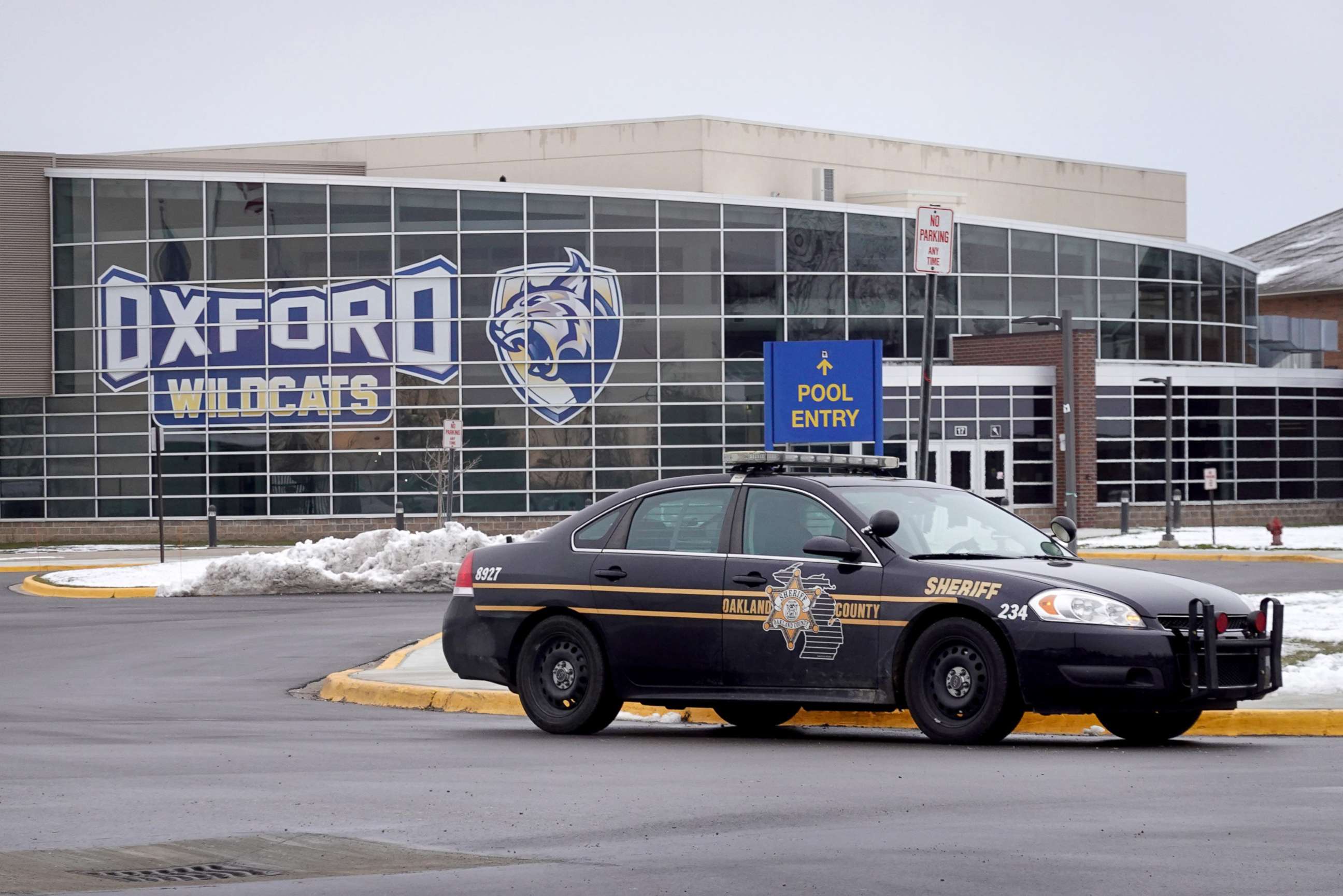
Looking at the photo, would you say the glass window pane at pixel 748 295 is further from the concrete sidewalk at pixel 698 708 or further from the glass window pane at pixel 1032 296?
the concrete sidewalk at pixel 698 708

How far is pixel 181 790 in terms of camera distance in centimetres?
890

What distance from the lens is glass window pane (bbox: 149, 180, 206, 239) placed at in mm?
49594

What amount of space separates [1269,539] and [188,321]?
2847 cm

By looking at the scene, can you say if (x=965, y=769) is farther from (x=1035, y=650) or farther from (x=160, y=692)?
(x=160, y=692)

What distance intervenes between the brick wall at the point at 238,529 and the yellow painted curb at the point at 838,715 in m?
33.7

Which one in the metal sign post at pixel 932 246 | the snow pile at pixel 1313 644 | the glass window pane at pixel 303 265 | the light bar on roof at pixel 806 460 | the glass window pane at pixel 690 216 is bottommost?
the snow pile at pixel 1313 644

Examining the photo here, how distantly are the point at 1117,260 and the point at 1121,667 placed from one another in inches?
1791

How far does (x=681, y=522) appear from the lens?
37.8ft

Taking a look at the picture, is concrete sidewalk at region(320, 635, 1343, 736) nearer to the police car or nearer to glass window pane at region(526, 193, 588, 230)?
the police car

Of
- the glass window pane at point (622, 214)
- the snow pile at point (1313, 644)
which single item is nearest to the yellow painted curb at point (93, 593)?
the snow pile at point (1313, 644)

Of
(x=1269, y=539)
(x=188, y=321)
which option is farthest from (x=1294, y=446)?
(x=188, y=321)

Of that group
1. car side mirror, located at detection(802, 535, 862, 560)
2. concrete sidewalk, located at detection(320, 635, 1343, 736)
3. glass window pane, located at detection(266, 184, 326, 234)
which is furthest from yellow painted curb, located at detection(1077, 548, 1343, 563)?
car side mirror, located at detection(802, 535, 862, 560)

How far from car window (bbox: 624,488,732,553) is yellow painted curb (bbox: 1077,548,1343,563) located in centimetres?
2442

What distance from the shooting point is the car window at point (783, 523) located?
11.0 meters
